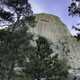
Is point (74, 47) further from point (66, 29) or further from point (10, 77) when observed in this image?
point (10, 77)

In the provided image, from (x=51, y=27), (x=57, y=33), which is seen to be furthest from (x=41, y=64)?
(x=51, y=27)

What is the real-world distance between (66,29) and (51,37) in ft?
32.2

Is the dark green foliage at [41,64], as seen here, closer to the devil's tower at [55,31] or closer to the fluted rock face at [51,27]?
the devil's tower at [55,31]

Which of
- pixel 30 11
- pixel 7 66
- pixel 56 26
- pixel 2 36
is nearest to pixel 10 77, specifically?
pixel 7 66

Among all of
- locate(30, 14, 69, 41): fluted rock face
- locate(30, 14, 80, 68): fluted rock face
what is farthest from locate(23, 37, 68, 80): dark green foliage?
locate(30, 14, 69, 41): fluted rock face

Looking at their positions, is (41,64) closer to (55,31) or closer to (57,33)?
(57,33)

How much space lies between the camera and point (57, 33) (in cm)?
8400

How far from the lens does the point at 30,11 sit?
130ft

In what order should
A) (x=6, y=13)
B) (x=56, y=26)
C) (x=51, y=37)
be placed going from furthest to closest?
(x=56, y=26), (x=51, y=37), (x=6, y=13)

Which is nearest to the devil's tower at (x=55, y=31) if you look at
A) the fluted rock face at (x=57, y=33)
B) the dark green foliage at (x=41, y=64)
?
the fluted rock face at (x=57, y=33)

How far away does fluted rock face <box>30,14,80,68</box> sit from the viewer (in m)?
74.5

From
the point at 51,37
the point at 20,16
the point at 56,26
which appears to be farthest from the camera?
the point at 56,26

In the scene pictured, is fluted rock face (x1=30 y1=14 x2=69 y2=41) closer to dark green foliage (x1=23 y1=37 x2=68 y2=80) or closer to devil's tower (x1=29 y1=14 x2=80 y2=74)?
devil's tower (x1=29 y1=14 x2=80 y2=74)

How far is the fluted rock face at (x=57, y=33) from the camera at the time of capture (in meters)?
74.5
